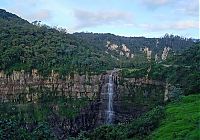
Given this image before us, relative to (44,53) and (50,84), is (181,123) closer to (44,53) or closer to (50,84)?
(50,84)

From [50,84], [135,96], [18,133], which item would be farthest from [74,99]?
[18,133]

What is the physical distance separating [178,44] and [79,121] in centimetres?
8934

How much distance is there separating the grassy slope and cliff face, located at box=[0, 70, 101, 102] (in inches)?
1104

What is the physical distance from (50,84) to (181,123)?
126 feet

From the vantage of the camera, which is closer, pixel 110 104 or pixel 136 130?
pixel 136 130

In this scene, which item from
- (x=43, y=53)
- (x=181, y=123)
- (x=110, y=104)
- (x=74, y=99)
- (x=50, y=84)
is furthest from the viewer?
(x=43, y=53)

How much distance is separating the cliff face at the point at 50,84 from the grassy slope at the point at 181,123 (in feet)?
92.0

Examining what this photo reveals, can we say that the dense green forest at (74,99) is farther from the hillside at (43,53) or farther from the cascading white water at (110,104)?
the cascading white water at (110,104)

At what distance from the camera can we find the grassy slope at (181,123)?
27048 mm

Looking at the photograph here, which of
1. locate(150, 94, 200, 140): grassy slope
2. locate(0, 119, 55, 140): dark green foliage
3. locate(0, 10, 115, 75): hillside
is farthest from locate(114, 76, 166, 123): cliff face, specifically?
locate(0, 119, 55, 140): dark green foliage

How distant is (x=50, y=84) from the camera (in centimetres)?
6700

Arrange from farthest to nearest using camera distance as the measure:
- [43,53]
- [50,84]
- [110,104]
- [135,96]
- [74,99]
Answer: [43,53], [50,84], [74,99], [110,104], [135,96]

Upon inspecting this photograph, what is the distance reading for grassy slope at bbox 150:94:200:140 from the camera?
2705 cm

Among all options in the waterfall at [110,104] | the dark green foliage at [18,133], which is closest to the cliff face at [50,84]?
the waterfall at [110,104]
